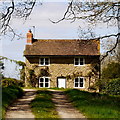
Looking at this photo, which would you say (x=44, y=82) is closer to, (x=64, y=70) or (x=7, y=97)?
(x=64, y=70)

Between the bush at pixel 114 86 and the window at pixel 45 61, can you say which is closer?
the bush at pixel 114 86

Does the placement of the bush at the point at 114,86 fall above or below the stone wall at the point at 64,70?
below

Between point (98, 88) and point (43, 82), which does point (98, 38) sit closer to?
point (98, 88)

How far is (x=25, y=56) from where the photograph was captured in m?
35.2

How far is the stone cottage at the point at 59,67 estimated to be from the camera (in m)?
35.3

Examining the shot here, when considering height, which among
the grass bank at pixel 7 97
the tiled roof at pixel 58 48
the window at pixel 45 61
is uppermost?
the tiled roof at pixel 58 48

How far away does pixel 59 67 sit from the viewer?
35625mm

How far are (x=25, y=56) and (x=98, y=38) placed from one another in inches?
815

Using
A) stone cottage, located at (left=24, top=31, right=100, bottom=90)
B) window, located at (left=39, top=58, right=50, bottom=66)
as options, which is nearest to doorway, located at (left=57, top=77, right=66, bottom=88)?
stone cottage, located at (left=24, top=31, right=100, bottom=90)

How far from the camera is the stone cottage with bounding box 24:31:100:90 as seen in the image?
3531 cm

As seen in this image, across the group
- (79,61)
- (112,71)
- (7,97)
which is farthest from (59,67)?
(7,97)

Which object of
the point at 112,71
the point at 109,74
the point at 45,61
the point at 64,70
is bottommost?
the point at 109,74

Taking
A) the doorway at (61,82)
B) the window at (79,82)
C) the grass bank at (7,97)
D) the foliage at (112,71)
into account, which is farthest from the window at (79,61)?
the grass bank at (7,97)

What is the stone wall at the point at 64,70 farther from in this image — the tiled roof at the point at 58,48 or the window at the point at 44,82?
the tiled roof at the point at 58,48
